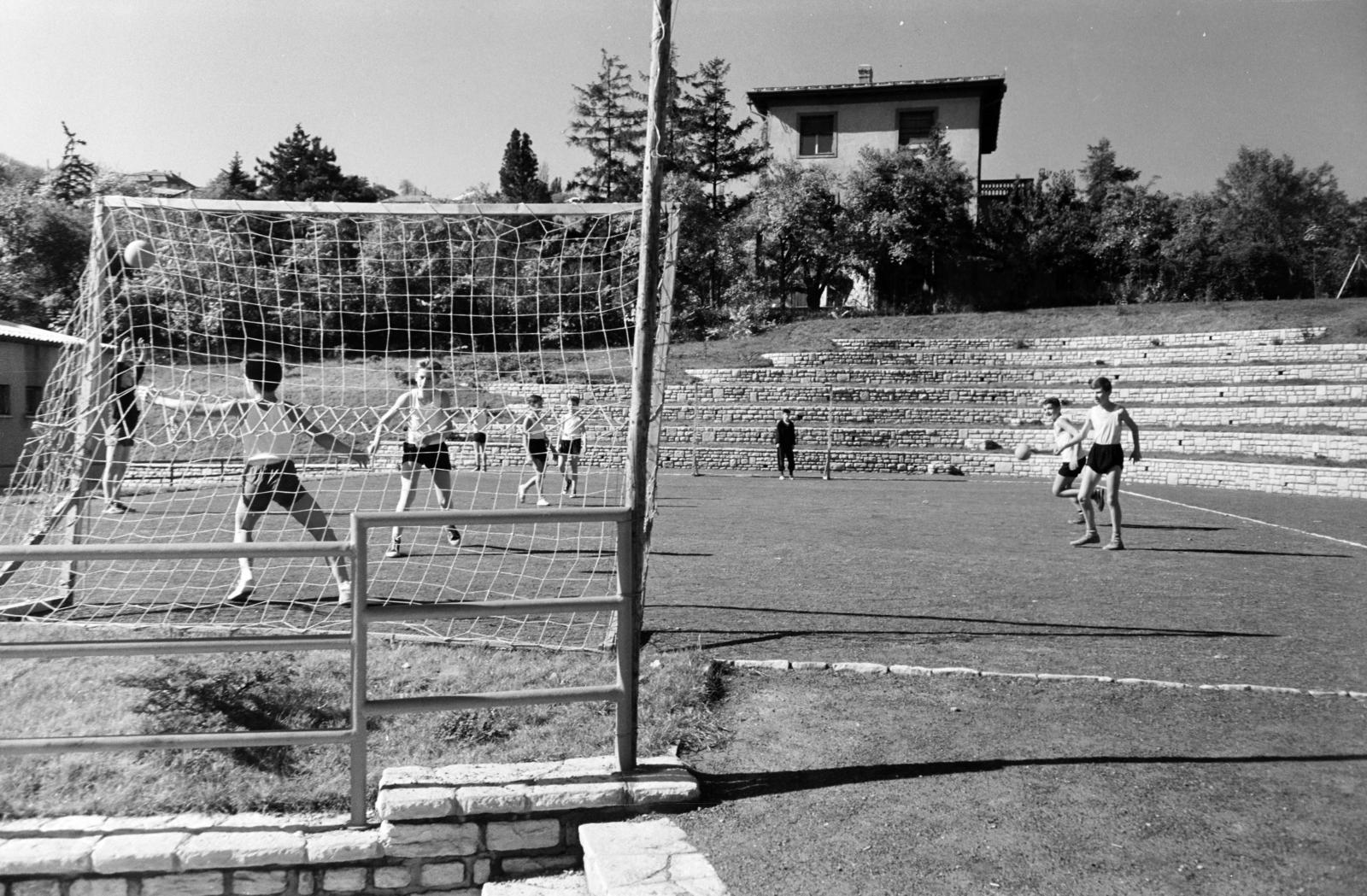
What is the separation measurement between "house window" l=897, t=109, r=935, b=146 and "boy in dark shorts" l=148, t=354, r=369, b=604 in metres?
38.5

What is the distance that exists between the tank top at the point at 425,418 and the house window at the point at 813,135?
36.4 meters

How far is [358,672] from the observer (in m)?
3.95

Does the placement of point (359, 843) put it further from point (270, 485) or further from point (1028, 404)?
point (1028, 404)

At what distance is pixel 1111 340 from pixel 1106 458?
22.5m

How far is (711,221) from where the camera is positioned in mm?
43562

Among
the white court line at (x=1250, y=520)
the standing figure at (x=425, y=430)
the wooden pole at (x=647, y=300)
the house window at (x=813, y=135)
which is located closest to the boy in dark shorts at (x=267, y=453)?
the standing figure at (x=425, y=430)

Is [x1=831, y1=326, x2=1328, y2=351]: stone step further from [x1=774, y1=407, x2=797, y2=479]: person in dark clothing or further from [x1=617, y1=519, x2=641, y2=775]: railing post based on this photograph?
[x1=617, y1=519, x2=641, y2=775]: railing post

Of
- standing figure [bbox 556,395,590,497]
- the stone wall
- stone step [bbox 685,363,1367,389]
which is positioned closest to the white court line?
standing figure [bbox 556,395,590,497]

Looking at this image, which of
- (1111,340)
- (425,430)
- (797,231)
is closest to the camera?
(425,430)

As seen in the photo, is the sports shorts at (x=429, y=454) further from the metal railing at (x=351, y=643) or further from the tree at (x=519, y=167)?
the tree at (x=519, y=167)

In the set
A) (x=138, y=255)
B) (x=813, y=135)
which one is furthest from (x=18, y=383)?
(x=813, y=135)

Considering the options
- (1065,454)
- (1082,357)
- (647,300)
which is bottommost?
(1065,454)

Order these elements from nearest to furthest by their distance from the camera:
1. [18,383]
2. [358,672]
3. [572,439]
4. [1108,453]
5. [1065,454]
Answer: [358,672], [1108,453], [1065,454], [572,439], [18,383]

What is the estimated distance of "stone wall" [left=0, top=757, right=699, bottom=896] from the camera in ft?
12.2
